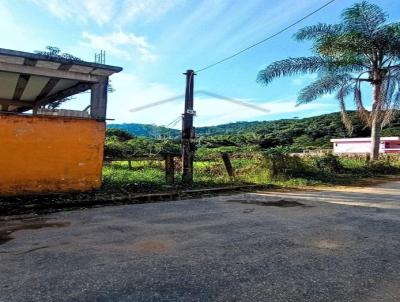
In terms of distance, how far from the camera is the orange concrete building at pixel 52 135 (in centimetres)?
1006

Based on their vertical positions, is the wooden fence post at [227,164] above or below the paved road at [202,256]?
above

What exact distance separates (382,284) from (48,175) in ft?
27.5

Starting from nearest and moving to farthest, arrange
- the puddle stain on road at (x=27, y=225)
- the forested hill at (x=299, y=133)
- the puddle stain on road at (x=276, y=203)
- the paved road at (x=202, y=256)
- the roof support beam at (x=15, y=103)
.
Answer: the paved road at (x=202, y=256), the puddle stain on road at (x=27, y=225), the puddle stain on road at (x=276, y=203), the roof support beam at (x=15, y=103), the forested hill at (x=299, y=133)

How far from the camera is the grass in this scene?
502 inches

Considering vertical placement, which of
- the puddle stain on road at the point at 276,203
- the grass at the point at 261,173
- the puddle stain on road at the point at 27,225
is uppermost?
the grass at the point at 261,173

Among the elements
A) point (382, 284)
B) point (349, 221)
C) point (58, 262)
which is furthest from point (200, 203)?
point (382, 284)

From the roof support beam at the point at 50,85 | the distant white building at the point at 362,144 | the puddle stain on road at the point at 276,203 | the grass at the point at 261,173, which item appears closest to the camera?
the puddle stain on road at the point at 276,203

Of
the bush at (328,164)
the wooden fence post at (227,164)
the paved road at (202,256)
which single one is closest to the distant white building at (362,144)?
the bush at (328,164)

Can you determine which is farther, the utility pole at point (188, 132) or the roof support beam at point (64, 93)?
the utility pole at point (188, 132)

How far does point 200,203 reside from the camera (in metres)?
9.87

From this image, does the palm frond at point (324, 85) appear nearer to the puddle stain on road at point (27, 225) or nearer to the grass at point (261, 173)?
the grass at point (261, 173)

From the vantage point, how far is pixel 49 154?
1060 cm

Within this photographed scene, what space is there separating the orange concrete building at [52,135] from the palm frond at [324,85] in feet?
46.3

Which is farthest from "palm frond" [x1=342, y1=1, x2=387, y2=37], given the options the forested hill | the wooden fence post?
the forested hill
